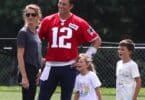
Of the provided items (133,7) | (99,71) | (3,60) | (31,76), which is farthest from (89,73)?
(133,7)

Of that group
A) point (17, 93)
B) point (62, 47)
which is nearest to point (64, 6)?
point (62, 47)

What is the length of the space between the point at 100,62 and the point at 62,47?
296 inches

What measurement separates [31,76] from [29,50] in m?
0.31

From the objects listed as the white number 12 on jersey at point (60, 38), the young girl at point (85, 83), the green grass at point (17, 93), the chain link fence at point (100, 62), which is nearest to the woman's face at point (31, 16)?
the white number 12 on jersey at point (60, 38)

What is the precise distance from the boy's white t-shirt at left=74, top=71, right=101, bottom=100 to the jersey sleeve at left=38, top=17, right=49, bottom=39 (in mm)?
670

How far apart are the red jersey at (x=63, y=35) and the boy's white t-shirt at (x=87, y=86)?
29 centimetres

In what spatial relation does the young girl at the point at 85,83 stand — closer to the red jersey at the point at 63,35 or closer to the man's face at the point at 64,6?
the red jersey at the point at 63,35

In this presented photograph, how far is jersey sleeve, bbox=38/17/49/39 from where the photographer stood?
8281 millimetres

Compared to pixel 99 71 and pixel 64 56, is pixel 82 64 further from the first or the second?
→ pixel 99 71

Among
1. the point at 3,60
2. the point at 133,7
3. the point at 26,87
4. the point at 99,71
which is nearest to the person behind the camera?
the point at 26,87

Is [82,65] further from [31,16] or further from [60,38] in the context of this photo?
[31,16]

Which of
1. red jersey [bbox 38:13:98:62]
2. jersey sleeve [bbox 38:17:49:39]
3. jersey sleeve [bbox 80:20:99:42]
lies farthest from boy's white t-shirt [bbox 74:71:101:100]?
jersey sleeve [bbox 38:17:49:39]

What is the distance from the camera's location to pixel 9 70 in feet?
52.7

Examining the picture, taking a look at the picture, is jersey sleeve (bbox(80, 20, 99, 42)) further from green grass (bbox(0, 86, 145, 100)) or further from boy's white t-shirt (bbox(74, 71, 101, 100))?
green grass (bbox(0, 86, 145, 100))
